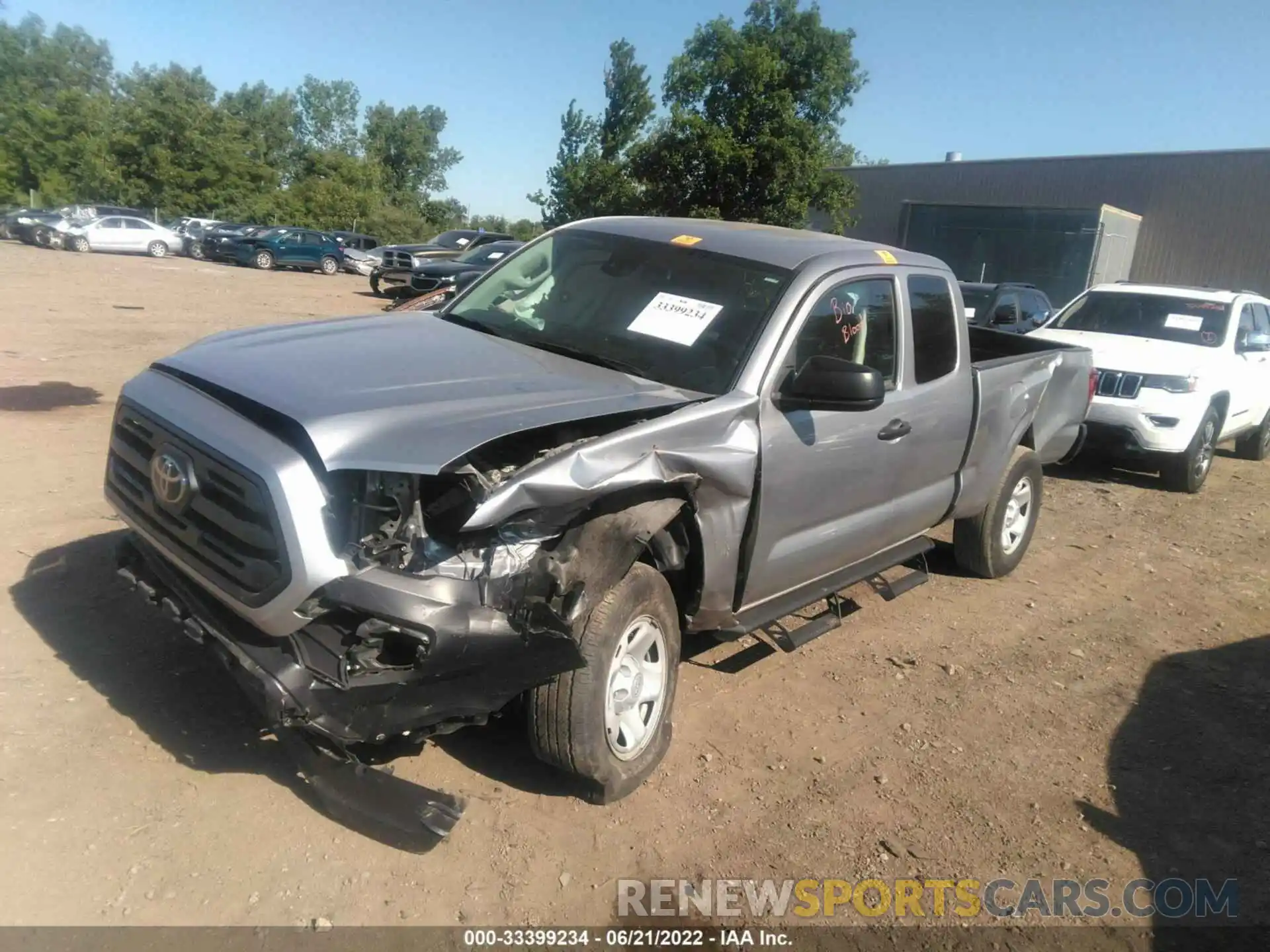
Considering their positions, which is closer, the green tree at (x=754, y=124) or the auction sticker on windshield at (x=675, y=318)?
the auction sticker on windshield at (x=675, y=318)

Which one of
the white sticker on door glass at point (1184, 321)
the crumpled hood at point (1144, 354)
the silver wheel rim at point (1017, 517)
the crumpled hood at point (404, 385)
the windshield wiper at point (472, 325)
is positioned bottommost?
the silver wheel rim at point (1017, 517)

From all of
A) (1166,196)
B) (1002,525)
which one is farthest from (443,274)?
(1166,196)

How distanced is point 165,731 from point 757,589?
2386 millimetres

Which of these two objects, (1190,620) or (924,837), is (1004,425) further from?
(924,837)

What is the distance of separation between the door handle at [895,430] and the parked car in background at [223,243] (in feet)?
106

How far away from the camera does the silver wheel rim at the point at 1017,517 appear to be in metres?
6.21

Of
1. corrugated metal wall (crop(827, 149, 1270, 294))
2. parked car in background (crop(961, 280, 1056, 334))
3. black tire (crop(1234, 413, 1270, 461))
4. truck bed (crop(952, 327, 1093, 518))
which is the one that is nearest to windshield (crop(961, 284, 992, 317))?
parked car in background (crop(961, 280, 1056, 334))

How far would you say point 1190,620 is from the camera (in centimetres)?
606

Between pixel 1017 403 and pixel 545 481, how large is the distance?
3.83 meters

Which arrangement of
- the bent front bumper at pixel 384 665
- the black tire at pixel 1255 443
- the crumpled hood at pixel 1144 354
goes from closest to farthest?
the bent front bumper at pixel 384 665 → the crumpled hood at pixel 1144 354 → the black tire at pixel 1255 443

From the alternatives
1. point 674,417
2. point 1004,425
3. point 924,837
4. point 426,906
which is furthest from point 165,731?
point 1004,425

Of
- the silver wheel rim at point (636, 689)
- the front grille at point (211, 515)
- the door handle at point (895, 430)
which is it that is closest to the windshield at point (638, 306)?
the door handle at point (895, 430)

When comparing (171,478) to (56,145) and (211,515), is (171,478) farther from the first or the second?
(56,145)

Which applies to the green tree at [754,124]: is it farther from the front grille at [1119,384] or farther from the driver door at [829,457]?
the driver door at [829,457]
